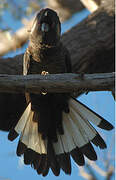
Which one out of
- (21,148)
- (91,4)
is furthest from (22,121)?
(91,4)

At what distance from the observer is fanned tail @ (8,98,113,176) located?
3.87 meters

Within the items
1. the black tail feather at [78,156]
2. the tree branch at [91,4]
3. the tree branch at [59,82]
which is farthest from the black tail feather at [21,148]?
the tree branch at [91,4]

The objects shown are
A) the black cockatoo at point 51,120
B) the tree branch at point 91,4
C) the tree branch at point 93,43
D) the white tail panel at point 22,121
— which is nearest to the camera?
the black cockatoo at point 51,120

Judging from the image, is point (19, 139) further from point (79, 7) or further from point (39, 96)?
Result: point (79, 7)

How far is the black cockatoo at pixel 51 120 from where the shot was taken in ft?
12.9

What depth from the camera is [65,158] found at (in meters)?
3.97

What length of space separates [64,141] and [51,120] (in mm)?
311

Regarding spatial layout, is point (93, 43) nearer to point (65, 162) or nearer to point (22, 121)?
point (22, 121)

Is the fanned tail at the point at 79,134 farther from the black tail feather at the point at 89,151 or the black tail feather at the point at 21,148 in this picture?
the black tail feather at the point at 21,148

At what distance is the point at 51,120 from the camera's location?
414 cm

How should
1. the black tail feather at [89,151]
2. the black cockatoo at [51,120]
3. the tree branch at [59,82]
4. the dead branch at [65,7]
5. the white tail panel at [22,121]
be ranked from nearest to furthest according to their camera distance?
the tree branch at [59,82], the black tail feather at [89,151], the black cockatoo at [51,120], the white tail panel at [22,121], the dead branch at [65,7]

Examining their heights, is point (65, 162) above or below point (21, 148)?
below

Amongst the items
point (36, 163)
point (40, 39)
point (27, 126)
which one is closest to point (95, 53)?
point (40, 39)

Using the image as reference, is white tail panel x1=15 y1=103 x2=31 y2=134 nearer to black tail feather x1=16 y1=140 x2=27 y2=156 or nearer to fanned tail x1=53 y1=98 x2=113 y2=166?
black tail feather x1=16 y1=140 x2=27 y2=156
